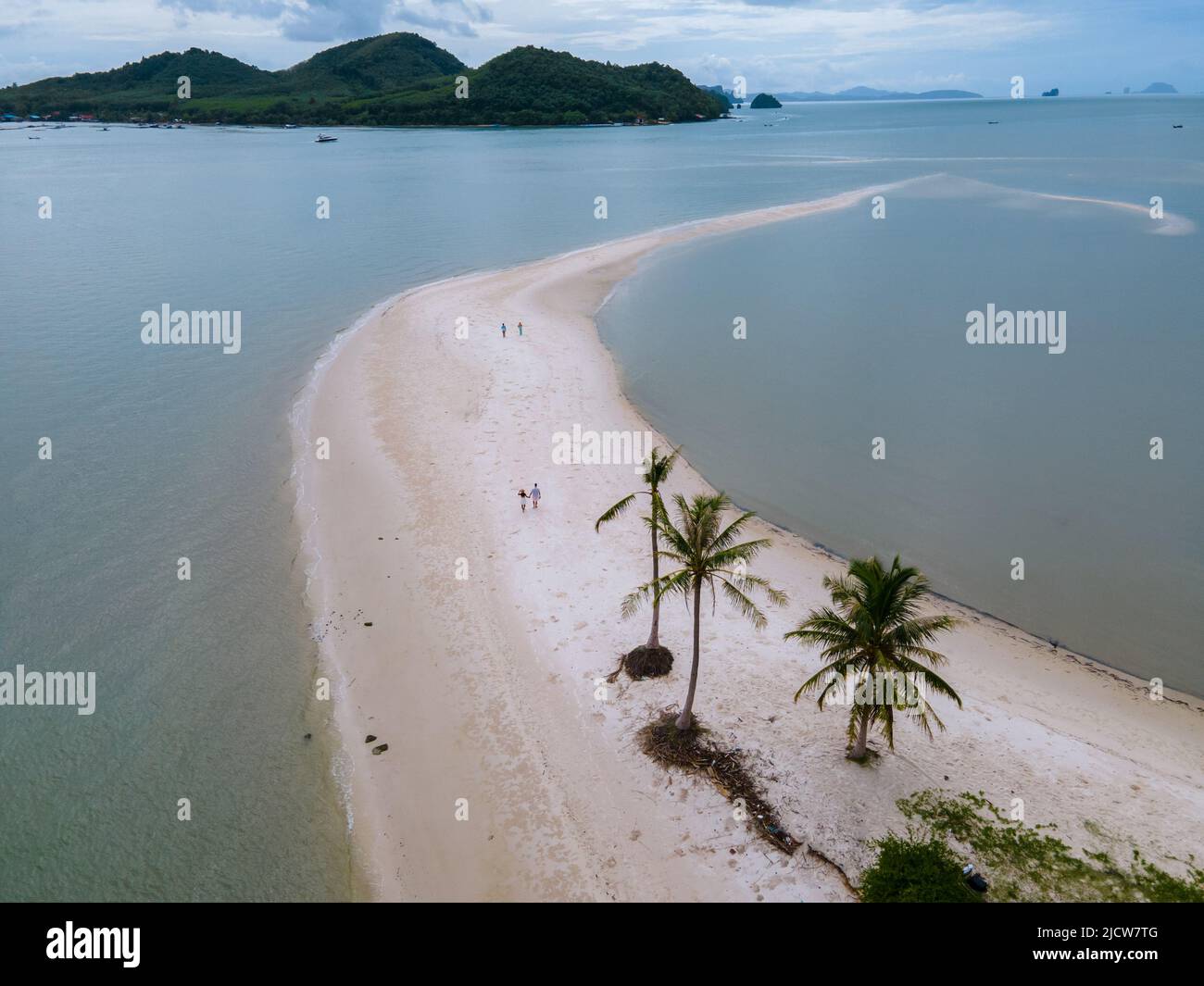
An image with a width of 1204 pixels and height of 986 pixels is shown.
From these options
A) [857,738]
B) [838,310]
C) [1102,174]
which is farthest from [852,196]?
[857,738]

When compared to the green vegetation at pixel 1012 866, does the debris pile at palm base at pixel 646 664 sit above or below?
above

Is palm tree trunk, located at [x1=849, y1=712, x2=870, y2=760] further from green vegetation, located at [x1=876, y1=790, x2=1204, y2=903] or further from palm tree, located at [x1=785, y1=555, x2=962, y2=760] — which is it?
green vegetation, located at [x1=876, y1=790, x2=1204, y2=903]

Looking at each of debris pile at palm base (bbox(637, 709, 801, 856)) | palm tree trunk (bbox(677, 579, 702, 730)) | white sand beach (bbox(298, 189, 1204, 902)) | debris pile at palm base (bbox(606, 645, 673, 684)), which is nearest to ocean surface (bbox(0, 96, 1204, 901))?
white sand beach (bbox(298, 189, 1204, 902))

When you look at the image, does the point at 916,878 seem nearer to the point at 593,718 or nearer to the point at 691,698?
the point at 691,698

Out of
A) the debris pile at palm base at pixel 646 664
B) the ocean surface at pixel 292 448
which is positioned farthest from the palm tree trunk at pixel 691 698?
the ocean surface at pixel 292 448

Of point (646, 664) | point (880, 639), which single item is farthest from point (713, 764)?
point (880, 639)

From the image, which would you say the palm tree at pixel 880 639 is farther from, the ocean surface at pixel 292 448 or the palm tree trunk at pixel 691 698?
the ocean surface at pixel 292 448

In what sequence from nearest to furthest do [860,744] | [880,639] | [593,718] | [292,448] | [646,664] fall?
[880,639] → [860,744] → [593,718] → [646,664] → [292,448]
